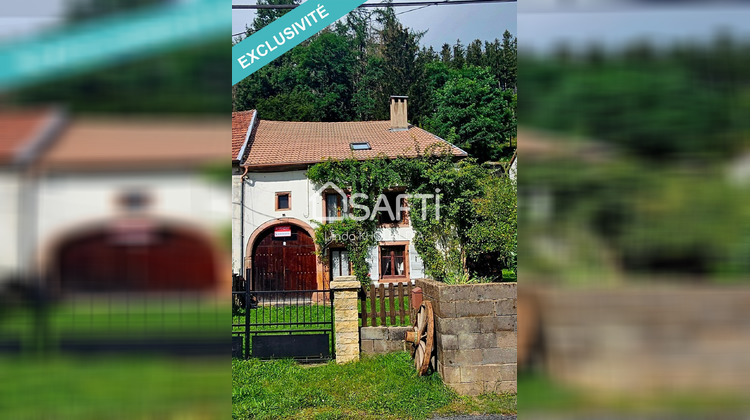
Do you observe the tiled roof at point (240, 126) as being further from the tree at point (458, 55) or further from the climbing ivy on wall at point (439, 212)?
the tree at point (458, 55)

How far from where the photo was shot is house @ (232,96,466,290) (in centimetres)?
718

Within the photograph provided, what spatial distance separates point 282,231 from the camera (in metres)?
8.19

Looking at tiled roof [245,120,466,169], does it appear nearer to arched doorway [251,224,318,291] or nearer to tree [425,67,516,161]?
tree [425,67,516,161]

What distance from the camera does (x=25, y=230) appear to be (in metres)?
0.96

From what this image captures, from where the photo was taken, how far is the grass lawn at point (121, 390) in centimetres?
94

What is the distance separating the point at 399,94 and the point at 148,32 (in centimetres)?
582

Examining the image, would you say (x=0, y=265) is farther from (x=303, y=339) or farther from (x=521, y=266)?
(x=303, y=339)

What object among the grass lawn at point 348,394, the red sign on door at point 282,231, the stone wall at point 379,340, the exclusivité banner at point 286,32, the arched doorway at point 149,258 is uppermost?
the exclusivité banner at point 286,32

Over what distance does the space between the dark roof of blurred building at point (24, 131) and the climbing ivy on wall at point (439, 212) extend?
5150mm

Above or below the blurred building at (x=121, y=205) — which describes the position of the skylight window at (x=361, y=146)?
above

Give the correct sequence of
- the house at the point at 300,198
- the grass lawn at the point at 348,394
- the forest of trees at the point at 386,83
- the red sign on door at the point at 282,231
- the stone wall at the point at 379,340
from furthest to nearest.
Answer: the red sign on door at the point at 282,231 → the house at the point at 300,198 → the stone wall at the point at 379,340 → the forest of trees at the point at 386,83 → the grass lawn at the point at 348,394

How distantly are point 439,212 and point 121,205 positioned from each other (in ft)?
21.2

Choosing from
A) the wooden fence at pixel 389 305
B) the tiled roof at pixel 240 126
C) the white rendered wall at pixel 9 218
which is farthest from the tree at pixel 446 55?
the white rendered wall at pixel 9 218

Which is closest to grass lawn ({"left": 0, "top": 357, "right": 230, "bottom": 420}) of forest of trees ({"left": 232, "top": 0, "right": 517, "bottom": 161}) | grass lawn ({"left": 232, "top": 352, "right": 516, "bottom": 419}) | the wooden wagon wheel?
grass lawn ({"left": 232, "top": 352, "right": 516, "bottom": 419})
